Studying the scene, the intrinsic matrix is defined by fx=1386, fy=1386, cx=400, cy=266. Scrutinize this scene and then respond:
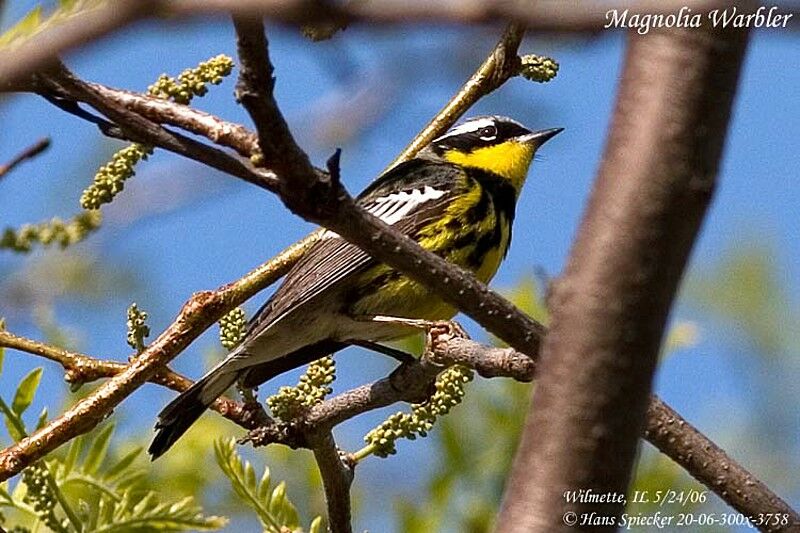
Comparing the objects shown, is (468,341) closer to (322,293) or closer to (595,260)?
(322,293)

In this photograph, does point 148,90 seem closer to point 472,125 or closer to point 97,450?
point 97,450

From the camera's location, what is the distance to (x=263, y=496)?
8.57ft

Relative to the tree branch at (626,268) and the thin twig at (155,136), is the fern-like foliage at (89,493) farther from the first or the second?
the tree branch at (626,268)

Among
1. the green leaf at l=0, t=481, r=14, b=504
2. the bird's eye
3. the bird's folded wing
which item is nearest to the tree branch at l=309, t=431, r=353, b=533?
the green leaf at l=0, t=481, r=14, b=504

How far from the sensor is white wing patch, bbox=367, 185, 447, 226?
4.07m

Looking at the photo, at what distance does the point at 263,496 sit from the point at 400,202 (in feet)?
5.48

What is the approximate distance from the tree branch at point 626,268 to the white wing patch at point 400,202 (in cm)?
294

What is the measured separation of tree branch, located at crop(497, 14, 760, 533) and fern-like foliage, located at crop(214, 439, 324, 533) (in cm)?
151

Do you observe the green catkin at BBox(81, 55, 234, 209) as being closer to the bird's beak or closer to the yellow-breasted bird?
the yellow-breasted bird

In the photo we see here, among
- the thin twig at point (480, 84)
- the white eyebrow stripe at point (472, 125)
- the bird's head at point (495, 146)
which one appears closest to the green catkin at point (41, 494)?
the thin twig at point (480, 84)

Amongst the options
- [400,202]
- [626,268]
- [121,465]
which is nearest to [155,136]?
[626,268]

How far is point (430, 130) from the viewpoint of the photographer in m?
2.85

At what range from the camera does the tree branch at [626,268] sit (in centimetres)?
107

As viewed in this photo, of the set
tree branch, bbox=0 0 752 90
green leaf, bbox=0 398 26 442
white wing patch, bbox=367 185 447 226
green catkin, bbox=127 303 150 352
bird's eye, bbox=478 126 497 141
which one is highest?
bird's eye, bbox=478 126 497 141
